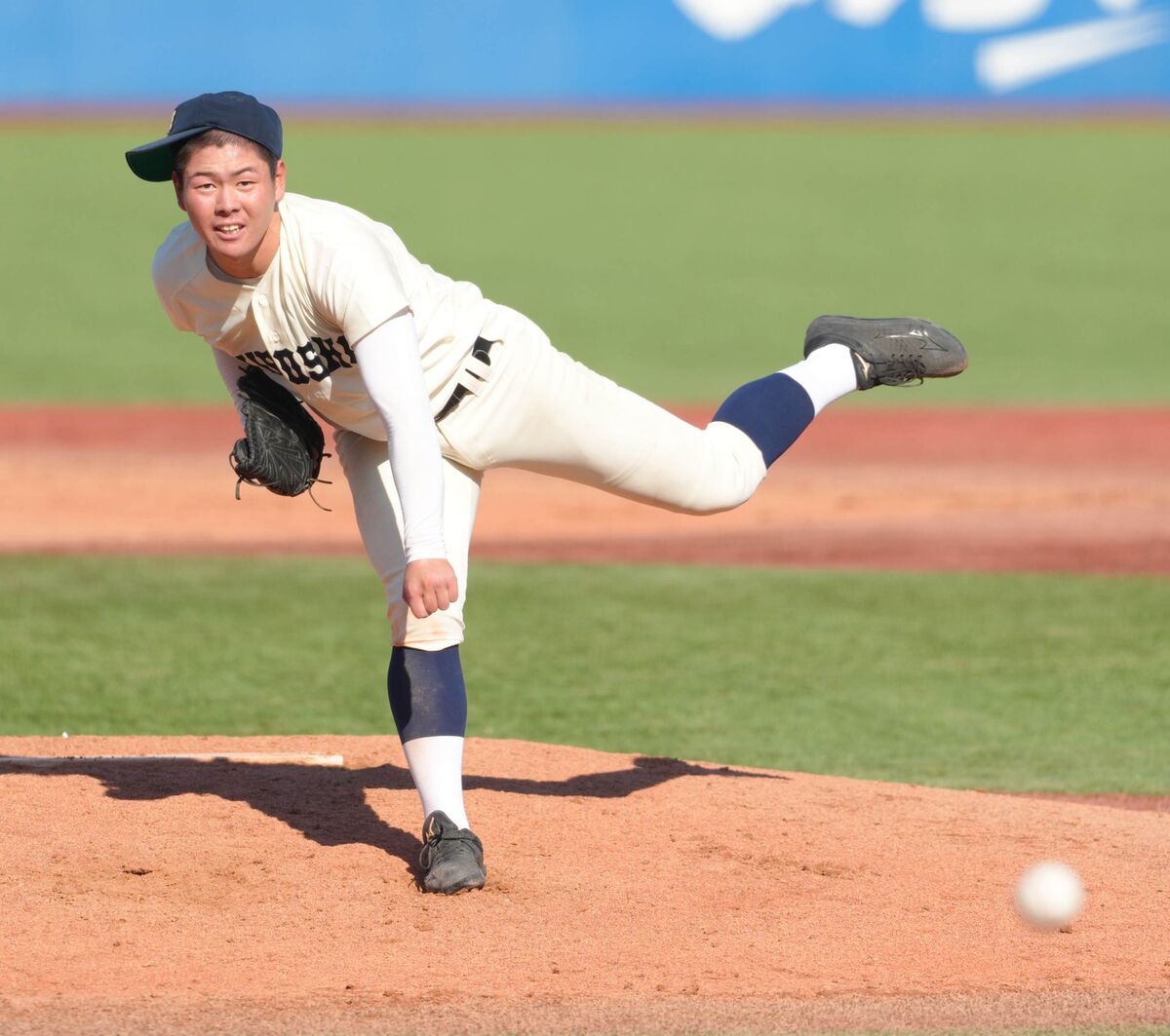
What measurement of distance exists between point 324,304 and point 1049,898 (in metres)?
2.00

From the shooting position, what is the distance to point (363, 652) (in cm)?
727

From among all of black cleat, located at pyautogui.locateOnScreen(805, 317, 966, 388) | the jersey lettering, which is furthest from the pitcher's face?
black cleat, located at pyautogui.locateOnScreen(805, 317, 966, 388)

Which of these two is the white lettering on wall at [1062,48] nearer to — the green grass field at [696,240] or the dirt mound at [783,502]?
the green grass field at [696,240]

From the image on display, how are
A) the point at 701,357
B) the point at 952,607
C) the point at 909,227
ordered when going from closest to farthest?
the point at 952,607 → the point at 701,357 → the point at 909,227

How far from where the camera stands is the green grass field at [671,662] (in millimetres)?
6016

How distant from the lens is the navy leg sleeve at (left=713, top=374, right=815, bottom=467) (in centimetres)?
446

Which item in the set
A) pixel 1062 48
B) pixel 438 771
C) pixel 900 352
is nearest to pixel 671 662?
pixel 900 352

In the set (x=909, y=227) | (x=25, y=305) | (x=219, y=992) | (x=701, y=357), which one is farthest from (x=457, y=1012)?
(x=909, y=227)

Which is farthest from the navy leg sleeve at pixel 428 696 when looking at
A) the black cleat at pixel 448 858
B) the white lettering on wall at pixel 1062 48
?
the white lettering on wall at pixel 1062 48

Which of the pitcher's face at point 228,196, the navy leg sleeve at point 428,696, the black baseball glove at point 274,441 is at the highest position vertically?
the pitcher's face at point 228,196

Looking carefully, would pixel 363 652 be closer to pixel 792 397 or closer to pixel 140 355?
pixel 792 397

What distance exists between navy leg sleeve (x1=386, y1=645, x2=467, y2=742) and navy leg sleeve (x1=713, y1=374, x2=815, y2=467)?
1007 mm

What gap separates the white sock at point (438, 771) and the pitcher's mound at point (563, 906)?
191 mm

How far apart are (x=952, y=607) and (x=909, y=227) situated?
575 inches
